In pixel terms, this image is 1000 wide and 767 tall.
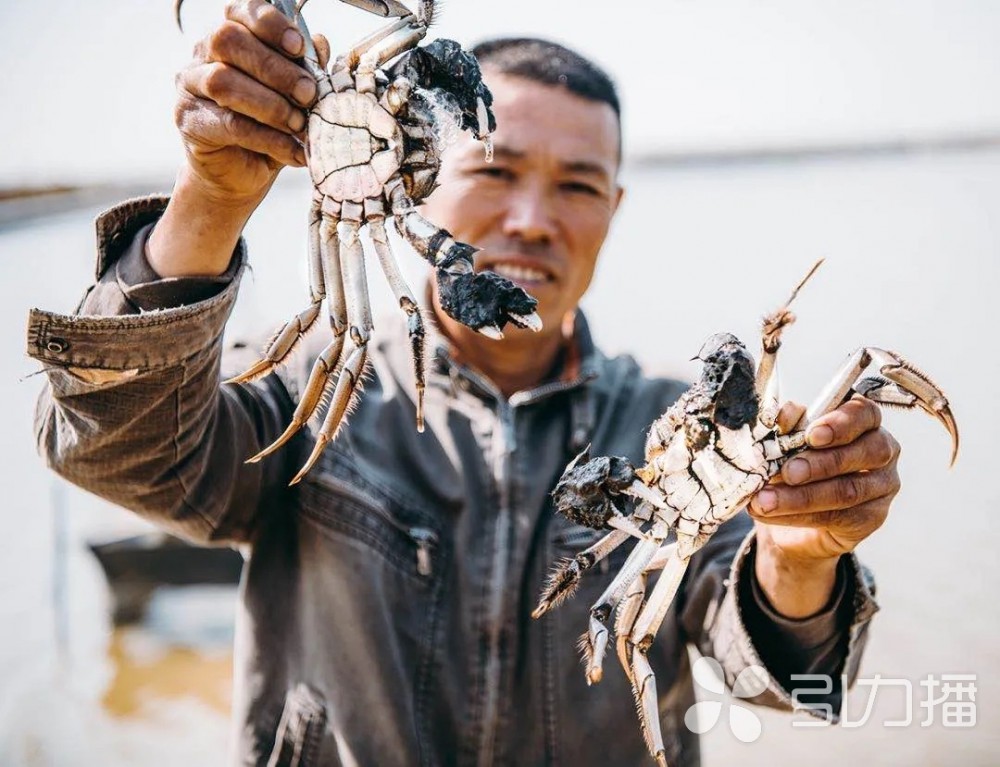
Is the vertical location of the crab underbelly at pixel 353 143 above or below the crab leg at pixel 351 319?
above

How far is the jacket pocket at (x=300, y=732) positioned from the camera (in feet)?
7.06

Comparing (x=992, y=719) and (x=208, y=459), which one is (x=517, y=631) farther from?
(x=992, y=719)

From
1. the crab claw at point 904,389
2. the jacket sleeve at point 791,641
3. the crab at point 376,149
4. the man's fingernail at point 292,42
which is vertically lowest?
the jacket sleeve at point 791,641

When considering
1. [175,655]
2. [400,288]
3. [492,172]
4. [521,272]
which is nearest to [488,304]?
[400,288]

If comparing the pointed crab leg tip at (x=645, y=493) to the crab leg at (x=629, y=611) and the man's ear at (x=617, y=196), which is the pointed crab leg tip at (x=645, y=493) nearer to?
the crab leg at (x=629, y=611)

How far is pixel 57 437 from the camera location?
1.85 m

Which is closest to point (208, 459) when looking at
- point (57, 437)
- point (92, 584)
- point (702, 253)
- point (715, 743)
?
point (57, 437)

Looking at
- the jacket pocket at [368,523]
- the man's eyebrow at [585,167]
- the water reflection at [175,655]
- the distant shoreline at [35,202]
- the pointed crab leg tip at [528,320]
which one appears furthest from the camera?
the distant shoreline at [35,202]

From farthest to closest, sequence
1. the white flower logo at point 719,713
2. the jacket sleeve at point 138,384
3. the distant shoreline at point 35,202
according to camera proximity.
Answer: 1. the distant shoreline at point 35,202
2. the white flower logo at point 719,713
3. the jacket sleeve at point 138,384

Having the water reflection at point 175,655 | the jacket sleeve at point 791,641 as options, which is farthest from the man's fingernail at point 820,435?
the water reflection at point 175,655

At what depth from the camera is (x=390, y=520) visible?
229 cm

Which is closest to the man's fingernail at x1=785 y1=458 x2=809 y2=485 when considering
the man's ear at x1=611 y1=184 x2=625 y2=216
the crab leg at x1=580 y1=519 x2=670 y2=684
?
the crab leg at x1=580 y1=519 x2=670 y2=684

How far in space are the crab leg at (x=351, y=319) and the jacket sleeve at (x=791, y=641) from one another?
918mm

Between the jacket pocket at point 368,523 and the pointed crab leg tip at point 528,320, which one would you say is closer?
the pointed crab leg tip at point 528,320
